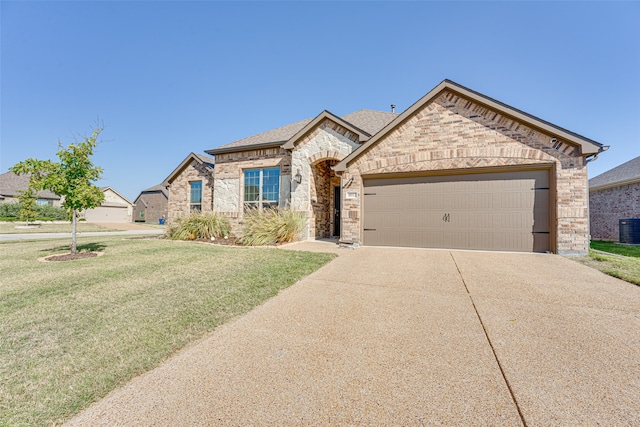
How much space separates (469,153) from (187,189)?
13690 millimetres

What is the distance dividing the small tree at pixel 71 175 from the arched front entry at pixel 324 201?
6.90m

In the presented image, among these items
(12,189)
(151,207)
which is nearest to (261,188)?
(12,189)

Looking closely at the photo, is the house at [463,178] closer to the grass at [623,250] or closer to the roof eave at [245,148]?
the roof eave at [245,148]

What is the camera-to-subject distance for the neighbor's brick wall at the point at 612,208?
464 inches

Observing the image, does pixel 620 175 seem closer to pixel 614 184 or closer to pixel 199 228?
pixel 614 184

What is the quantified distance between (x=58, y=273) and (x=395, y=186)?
869 cm

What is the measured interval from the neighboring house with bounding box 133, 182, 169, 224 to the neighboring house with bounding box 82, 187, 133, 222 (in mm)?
2349

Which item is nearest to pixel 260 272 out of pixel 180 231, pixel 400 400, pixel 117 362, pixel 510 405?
pixel 117 362

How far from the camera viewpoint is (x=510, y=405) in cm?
180

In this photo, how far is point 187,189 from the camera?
1441 cm

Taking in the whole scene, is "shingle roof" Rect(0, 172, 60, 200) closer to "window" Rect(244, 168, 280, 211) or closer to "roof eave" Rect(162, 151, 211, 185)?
"roof eave" Rect(162, 151, 211, 185)

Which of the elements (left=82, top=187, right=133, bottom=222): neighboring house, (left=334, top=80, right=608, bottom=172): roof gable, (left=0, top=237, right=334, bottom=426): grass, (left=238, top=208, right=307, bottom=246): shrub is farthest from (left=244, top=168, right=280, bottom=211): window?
(left=82, top=187, right=133, bottom=222): neighboring house

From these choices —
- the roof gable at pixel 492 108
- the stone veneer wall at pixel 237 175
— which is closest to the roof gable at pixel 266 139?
the stone veneer wall at pixel 237 175

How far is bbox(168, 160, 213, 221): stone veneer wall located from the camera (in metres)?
13.7
